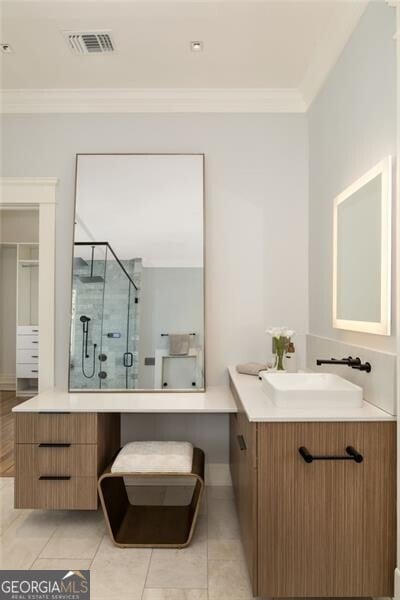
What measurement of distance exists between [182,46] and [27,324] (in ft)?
15.3

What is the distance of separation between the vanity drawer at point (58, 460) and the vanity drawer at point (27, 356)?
12.1ft

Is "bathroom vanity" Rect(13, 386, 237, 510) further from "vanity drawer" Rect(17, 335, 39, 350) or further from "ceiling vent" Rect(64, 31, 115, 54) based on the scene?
"vanity drawer" Rect(17, 335, 39, 350)

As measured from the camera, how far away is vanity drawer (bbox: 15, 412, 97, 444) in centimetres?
227

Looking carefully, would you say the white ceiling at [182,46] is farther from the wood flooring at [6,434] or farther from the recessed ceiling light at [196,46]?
the wood flooring at [6,434]

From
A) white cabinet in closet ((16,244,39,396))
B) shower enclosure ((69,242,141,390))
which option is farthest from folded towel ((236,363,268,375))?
white cabinet in closet ((16,244,39,396))

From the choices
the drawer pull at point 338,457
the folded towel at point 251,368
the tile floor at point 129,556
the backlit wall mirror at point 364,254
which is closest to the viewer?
the drawer pull at point 338,457

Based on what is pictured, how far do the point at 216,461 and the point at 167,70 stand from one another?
259 cm

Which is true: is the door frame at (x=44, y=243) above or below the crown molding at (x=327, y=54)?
below

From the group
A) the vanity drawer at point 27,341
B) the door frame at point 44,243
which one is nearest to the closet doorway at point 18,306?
the vanity drawer at point 27,341

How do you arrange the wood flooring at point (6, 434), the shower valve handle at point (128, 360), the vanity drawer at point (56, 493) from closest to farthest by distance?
the vanity drawer at point (56, 493)
the shower valve handle at point (128, 360)
the wood flooring at point (6, 434)

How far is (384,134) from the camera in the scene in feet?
5.62

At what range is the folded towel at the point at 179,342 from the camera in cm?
280

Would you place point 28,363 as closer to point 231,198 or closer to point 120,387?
point 120,387

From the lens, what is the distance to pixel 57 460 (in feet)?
7.43
